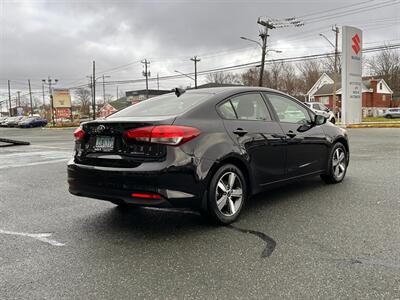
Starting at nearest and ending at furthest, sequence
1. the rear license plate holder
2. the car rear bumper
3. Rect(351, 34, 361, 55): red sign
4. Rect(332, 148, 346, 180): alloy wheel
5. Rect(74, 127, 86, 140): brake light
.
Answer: the car rear bumper, the rear license plate holder, Rect(74, 127, 86, 140): brake light, Rect(332, 148, 346, 180): alloy wheel, Rect(351, 34, 361, 55): red sign

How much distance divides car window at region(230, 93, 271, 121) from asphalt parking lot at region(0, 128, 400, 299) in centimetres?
118

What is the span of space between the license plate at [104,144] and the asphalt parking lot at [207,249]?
900 mm

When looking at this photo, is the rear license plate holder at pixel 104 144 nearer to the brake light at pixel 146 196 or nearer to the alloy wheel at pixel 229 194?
the brake light at pixel 146 196

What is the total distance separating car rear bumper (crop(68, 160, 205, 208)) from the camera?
373 cm

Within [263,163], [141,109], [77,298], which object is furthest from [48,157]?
[77,298]

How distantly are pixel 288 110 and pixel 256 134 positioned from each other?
41.9 inches

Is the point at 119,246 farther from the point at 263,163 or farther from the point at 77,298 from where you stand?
the point at 263,163

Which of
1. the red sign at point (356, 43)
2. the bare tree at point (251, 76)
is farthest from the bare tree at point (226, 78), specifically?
the red sign at point (356, 43)

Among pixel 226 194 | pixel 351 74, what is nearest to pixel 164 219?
pixel 226 194

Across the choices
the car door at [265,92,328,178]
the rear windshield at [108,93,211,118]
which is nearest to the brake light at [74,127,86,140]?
the rear windshield at [108,93,211,118]

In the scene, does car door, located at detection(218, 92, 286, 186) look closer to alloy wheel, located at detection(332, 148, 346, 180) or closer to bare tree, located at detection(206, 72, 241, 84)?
alloy wheel, located at detection(332, 148, 346, 180)

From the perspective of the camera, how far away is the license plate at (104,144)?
402 cm

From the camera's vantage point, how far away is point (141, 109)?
4.67 m

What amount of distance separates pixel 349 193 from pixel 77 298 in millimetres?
4207
